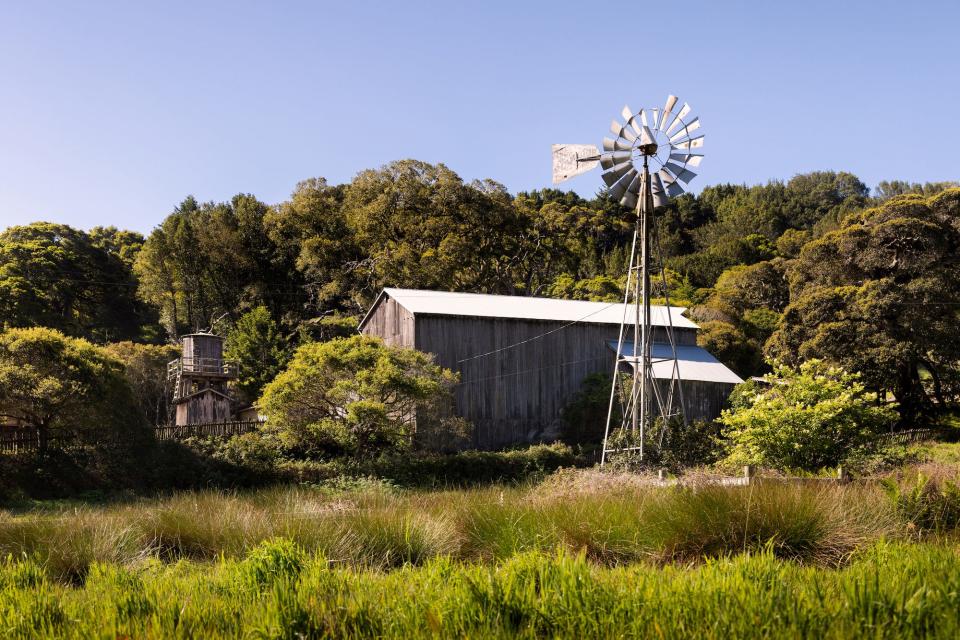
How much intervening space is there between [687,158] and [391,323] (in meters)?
12.9

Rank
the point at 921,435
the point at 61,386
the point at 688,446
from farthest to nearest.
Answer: the point at 921,435, the point at 688,446, the point at 61,386

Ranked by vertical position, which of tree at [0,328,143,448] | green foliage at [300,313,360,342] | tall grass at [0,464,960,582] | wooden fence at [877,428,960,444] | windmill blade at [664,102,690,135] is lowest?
wooden fence at [877,428,960,444]

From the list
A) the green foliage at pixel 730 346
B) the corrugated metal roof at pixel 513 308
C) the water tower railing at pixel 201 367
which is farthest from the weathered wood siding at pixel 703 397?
the water tower railing at pixel 201 367

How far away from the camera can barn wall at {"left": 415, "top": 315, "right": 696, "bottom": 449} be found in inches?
1103

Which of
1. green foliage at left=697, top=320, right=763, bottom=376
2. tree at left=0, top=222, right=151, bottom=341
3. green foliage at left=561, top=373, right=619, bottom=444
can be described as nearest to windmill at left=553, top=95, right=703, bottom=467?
green foliage at left=561, top=373, right=619, bottom=444

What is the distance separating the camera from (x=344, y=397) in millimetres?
22781

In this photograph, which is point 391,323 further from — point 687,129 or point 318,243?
point 318,243

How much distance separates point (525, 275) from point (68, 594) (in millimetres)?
44575

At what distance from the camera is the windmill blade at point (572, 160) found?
20.5 m

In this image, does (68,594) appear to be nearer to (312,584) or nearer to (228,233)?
(312,584)

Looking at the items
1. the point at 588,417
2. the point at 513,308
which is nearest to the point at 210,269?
the point at 513,308

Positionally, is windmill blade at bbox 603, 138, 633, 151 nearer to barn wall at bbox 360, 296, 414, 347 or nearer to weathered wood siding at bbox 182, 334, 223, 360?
barn wall at bbox 360, 296, 414, 347

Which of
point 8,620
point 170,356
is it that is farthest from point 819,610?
point 170,356

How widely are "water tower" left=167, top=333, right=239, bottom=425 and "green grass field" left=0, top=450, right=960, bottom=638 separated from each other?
22.8 metres
